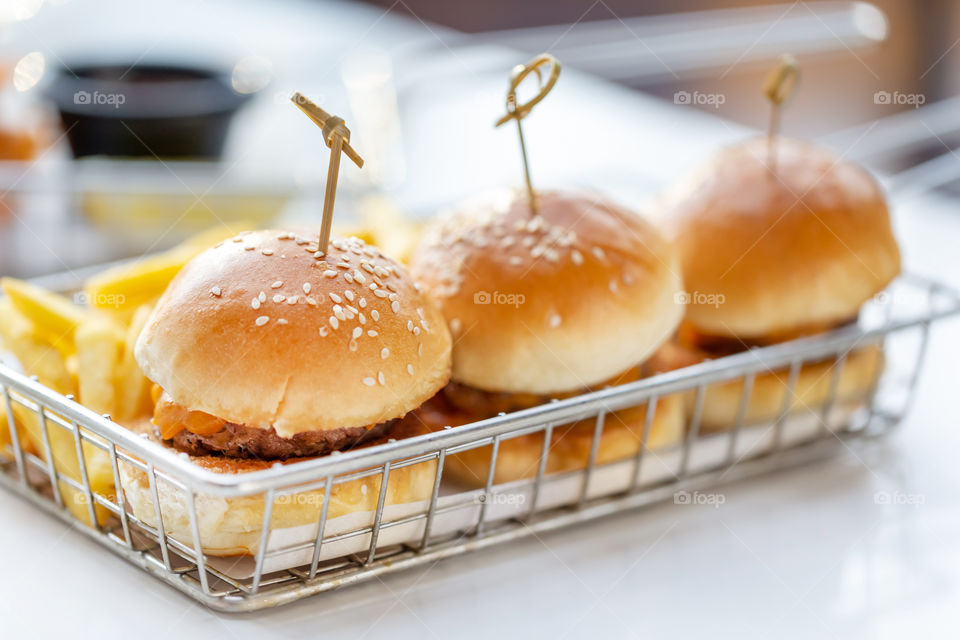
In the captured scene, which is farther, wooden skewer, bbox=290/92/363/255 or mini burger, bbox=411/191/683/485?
mini burger, bbox=411/191/683/485

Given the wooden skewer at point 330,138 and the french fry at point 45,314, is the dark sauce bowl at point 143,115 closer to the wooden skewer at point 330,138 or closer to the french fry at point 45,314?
the french fry at point 45,314

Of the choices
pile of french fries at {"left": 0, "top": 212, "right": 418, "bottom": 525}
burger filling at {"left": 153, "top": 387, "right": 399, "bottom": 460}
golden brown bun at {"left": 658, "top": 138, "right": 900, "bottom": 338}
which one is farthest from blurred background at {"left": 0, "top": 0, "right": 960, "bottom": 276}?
burger filling at {"left": 153, "top": 387, "right": 399, "bottom": 460}

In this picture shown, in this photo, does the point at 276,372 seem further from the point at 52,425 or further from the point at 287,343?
the point at 52,425

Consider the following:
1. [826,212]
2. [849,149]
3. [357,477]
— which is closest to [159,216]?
[357,477]

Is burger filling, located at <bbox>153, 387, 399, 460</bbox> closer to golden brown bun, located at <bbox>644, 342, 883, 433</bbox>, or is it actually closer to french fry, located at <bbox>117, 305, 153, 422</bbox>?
french fry, located at <bbox>117, 305, 153, 422</bbox>

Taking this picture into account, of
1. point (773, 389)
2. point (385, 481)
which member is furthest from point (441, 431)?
point (773, 389)

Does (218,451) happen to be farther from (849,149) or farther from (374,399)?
(849,149)
